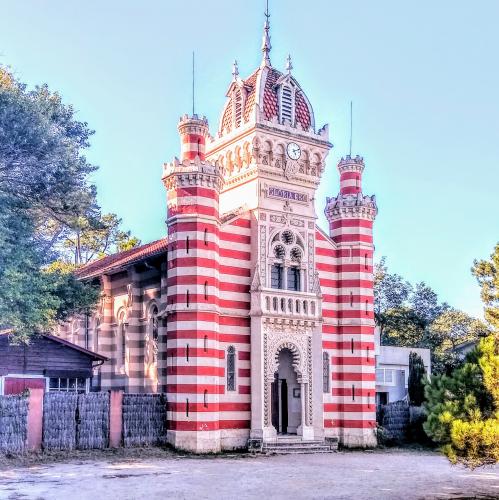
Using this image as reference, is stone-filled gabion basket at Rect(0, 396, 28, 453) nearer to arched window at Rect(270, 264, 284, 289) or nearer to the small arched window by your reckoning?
the small arched window

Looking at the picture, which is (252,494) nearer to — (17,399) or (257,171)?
(17,399)

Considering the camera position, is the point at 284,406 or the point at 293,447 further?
the point at 284,406

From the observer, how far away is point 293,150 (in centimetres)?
3100

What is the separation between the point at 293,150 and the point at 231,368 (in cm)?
918

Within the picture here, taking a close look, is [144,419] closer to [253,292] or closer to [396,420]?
A: [253,292]

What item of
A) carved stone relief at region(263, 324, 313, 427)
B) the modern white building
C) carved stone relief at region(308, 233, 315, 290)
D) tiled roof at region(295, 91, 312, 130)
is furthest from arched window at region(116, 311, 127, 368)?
→ the modern white building

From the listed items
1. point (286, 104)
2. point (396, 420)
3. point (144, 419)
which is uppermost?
point (286, 104)

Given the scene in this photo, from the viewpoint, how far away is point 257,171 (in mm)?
30078

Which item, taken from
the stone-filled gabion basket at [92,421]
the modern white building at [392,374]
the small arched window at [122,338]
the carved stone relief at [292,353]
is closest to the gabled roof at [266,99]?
the carved stone relief at [292,353]

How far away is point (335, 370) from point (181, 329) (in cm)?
758

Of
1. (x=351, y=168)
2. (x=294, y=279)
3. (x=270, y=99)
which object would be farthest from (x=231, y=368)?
(x=270, y=99)

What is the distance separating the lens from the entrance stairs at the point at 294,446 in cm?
2808

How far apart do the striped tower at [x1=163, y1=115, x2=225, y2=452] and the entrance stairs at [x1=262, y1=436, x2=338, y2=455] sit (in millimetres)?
2190

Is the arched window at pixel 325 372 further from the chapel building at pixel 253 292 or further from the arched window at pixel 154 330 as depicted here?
the arched window at pixel 154 330
